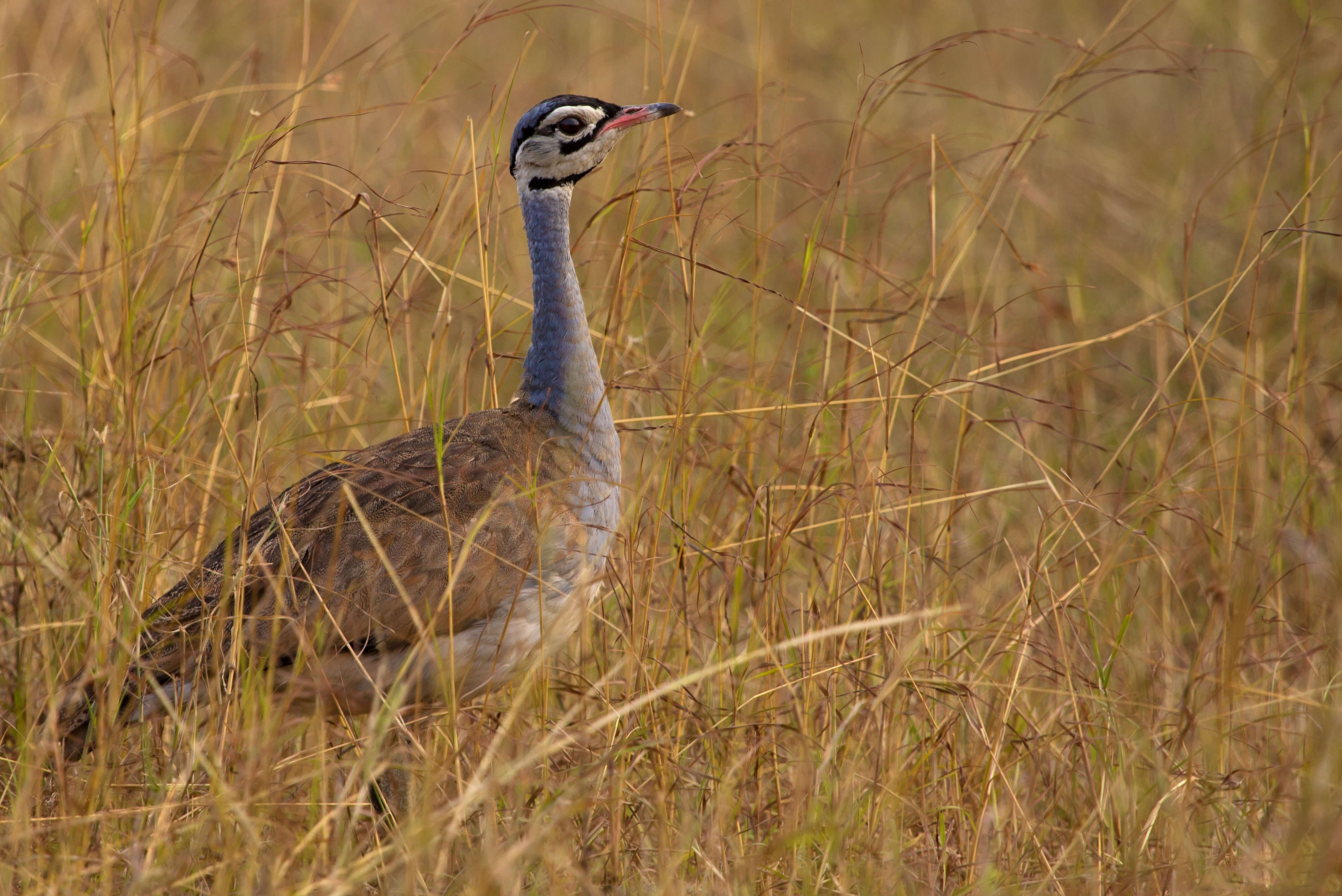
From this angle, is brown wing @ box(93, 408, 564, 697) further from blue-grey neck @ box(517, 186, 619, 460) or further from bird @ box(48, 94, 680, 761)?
blue-grey neck @ box(517, 186, 619, 460)

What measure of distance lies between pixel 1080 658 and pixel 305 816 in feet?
7.92

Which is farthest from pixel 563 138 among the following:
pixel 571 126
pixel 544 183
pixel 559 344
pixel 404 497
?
pixel 404 497

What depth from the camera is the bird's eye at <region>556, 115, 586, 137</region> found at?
4.06m

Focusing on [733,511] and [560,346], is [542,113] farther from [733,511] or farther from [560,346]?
[733,511]

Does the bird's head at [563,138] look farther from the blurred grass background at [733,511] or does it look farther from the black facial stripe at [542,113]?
the blurred grass background at [733,511]

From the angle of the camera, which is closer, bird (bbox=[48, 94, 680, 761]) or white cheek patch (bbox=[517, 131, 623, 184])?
bird (bbox=[48, 94, 680, 761])

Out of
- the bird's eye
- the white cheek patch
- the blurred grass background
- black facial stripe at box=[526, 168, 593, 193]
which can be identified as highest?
the bird's eye

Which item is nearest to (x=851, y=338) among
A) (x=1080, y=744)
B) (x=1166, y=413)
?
(x=1080, y=744)

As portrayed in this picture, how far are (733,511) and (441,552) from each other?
39.1 inches

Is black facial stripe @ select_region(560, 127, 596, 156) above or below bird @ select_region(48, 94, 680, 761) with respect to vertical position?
above

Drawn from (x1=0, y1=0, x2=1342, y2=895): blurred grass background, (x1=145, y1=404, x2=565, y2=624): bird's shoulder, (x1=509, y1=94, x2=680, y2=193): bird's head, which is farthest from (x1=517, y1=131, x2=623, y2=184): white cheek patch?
(x1=145, y1=404, x2=565, y2=624): bird's shoulder

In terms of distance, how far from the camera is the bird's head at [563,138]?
159 inches

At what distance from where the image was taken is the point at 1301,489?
148 inches

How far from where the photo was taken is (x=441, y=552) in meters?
3.65
